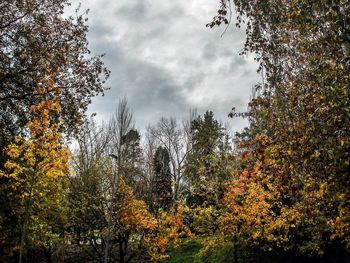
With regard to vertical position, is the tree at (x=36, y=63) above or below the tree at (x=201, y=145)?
below

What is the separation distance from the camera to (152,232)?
23250 mm

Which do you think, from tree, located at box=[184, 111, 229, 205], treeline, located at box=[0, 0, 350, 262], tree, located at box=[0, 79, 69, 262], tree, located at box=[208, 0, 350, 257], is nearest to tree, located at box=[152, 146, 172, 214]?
tree, located at box=[184, 111, 229, 205]

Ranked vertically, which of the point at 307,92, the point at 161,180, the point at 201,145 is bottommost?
the point at 307,92

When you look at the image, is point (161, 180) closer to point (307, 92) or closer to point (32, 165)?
point (32, 165)

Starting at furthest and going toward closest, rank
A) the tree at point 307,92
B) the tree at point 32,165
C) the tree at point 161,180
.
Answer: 1. the tree at point 161,180
2. the tree at point 32,165
3. the tree at point 307,92

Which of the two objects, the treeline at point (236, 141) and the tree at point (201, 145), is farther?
the tree at point (201, 145)

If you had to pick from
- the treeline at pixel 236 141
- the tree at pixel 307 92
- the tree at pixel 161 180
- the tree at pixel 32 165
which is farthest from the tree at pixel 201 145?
the tree at pixel 307 92

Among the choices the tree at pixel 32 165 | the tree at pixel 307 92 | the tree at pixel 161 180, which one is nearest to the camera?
the tree at pixel 307 92

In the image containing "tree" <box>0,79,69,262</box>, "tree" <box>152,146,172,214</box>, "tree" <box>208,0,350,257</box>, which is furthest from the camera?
"tree" <box>152,146,172,214</box>

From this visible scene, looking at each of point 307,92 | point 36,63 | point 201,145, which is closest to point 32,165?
point 36,63

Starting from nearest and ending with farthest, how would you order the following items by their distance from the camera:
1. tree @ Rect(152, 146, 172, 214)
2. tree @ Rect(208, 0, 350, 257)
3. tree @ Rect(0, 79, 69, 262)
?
tree @ Rect(208, 0, 350, 257) < tree @ Rect(0, 79, 69, 262) < tree @ Rect(152, 146, 172, 214)

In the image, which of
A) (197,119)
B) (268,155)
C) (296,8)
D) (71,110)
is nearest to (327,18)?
(296,8)

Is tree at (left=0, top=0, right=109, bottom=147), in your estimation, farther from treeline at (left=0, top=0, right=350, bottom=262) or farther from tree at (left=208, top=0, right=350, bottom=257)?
tree at (left=208, top=0, right=350, bottom=257)

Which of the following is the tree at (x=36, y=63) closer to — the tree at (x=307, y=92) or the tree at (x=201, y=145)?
the tree at (x=307, y=92)
